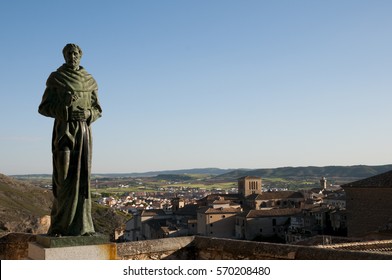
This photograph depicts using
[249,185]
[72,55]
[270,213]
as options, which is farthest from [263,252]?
[249,185]

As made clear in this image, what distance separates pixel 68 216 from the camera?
5.12m

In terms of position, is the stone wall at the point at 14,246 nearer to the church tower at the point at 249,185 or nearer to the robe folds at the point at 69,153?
the robe folds at the point at 69,153

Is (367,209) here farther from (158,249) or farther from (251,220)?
(251,220)

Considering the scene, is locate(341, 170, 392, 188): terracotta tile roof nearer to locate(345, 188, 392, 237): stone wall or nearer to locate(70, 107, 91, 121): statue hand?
locate(345, 188, 392, 237): stone wall

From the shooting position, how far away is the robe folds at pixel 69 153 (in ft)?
16.8

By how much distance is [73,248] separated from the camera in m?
4.94

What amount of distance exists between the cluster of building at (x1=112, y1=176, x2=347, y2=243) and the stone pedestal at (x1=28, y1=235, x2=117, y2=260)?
61.5m

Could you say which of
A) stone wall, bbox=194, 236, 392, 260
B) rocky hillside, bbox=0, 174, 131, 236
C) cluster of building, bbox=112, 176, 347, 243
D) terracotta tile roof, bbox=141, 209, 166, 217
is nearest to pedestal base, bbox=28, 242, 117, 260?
stone wall, bbox=194, 236, 392, 260

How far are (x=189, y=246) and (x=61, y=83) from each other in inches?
160

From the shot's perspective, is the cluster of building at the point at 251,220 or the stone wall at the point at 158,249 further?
the cluster of building at the point at 251,220

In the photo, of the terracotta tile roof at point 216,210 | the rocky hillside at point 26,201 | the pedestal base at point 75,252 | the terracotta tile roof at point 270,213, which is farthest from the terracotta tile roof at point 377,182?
the terracotta tile roof at point 216,210

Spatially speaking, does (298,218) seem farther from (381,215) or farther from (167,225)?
(381,215)

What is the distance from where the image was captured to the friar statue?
5133 mm

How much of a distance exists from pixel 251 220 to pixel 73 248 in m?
74.6
